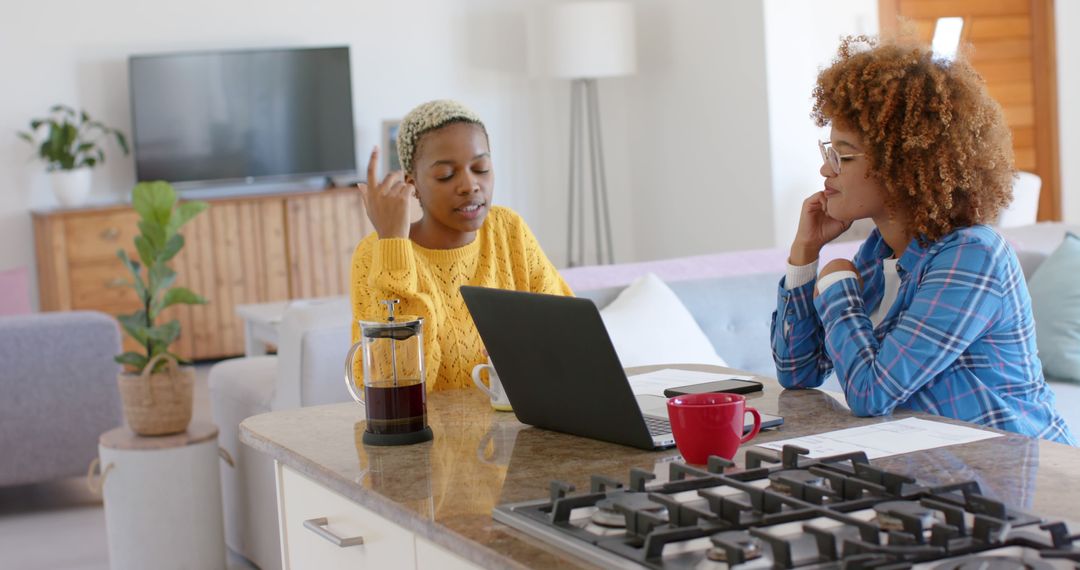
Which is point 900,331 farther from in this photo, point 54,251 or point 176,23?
point 176,23

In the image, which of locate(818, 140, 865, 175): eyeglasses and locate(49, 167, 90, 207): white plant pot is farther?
locate(49, 167, 90, 207): white plant pot

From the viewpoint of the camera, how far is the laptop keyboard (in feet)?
4.75

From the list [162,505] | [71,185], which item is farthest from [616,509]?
[71,185]

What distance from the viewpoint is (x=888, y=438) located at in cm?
140

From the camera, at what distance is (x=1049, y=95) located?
5758mm

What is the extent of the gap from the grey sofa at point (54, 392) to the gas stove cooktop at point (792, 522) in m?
2.95

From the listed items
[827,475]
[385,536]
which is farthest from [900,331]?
[385,536]

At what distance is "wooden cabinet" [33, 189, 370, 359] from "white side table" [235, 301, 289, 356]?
1932 millimetres

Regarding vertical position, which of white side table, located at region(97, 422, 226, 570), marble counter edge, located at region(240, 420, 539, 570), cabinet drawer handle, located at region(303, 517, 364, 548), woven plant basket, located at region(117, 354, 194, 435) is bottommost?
white side table, located at region(97, 422, 226, 570)

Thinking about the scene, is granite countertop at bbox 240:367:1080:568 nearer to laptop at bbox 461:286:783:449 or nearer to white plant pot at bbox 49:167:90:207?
laptop at bbox 461:286:783:449

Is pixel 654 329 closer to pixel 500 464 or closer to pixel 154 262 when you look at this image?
pixel 154 262

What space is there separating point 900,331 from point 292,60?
215 inches

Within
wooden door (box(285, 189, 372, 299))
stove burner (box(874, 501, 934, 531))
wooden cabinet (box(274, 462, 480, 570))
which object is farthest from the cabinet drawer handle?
wooden door (box(285, 189, 372, 299))

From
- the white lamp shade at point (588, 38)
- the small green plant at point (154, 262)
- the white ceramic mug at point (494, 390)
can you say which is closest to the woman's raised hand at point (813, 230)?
the white ceramic mug at point (494, 390)
